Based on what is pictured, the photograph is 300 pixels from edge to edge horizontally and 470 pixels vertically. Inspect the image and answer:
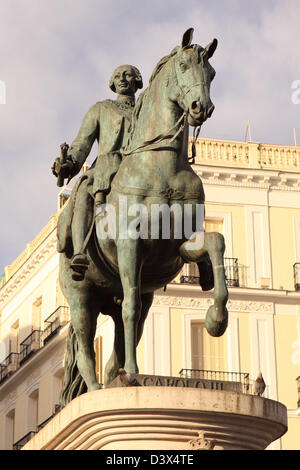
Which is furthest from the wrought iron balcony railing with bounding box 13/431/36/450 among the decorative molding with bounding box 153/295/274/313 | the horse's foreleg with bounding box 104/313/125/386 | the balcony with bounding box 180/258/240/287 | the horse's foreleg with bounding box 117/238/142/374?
the horse's foreleg with bounding box 117/238/142/374

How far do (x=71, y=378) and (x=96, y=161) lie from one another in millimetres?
2059

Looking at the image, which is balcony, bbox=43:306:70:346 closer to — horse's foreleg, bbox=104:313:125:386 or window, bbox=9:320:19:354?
window, bbox=9:320:19:354

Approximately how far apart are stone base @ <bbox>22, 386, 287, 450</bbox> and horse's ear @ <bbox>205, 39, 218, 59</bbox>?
2.99 metres

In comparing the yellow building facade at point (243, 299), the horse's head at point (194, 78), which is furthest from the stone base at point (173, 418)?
the yellow building facade at point (243, 299)

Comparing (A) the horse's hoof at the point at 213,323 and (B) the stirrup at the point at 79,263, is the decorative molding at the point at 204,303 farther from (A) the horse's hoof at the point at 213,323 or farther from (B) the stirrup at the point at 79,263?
(A) the horse's hoof at the point at 213,323

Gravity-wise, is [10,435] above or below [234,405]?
above

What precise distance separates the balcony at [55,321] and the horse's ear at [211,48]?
3393cm

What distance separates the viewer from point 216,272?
1173 centimetres

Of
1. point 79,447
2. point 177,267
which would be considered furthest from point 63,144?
point 79,447

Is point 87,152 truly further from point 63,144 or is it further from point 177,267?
point 177,267

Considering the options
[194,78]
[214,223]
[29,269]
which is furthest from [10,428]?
[194,78]

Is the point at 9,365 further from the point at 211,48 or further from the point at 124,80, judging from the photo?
the point at 211,48
